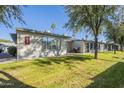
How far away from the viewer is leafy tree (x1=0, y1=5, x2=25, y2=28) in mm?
15217

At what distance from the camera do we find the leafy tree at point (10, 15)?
1522 cm

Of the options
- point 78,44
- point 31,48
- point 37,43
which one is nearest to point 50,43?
point 37,43

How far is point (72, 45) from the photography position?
131ft

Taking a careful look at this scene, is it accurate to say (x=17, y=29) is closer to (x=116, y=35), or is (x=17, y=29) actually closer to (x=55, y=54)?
(x=55, y=54)

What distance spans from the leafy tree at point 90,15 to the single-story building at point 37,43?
2.93 metres

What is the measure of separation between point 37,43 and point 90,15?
6795 mm

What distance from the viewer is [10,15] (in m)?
15.7

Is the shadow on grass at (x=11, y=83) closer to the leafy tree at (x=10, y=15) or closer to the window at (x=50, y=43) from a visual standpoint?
the leafy tree at (x=10, y=15)

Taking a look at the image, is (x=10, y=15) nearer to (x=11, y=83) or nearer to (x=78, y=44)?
(x=11, y=83)

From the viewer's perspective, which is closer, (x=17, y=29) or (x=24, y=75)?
(x=24, y=75)

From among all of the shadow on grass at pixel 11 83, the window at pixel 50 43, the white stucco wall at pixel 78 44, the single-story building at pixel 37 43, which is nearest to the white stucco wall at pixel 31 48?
the single-story building at pixel 37 43

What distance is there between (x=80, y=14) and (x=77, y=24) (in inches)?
73.4

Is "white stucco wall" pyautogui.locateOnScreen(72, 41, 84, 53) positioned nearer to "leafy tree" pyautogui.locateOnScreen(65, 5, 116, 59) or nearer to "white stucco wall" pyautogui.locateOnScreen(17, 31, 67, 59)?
"leafy tree" pyautogui.locateOnScreen(65, 5, 116, 59)
